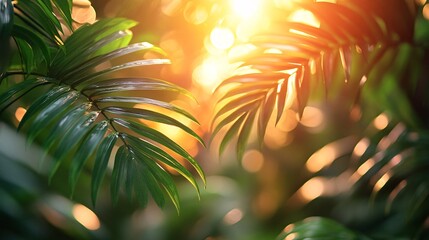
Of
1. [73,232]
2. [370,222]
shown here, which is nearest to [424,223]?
[370,222]

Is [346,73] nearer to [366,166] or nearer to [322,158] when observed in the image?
[366,166]

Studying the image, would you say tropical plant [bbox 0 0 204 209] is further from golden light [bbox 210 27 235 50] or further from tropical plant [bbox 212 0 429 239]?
golden light [bbox 210 27 235 50]

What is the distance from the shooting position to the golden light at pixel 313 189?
201cm

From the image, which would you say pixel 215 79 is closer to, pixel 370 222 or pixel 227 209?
pixel 227 209

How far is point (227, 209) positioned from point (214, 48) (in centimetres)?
54

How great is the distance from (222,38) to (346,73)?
A: 86 cm

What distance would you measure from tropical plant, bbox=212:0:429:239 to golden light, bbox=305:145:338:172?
0.65 m

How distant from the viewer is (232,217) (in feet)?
6.68

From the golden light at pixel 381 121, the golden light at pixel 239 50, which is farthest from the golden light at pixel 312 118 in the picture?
the golden light at pixel 239 50

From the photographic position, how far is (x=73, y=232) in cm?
198

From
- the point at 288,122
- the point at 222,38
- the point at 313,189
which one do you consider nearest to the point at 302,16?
the point at 222,38

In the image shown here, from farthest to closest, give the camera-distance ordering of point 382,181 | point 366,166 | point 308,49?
1. point 366,166
2. point 382,181
3. point 308,49

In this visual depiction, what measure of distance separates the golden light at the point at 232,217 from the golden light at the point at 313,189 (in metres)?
0.22

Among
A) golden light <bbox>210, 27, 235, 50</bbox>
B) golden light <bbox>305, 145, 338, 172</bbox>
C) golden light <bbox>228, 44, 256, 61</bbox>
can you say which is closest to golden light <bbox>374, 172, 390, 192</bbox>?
golden light <bbox>228, 44, 256, 61</bbox>
